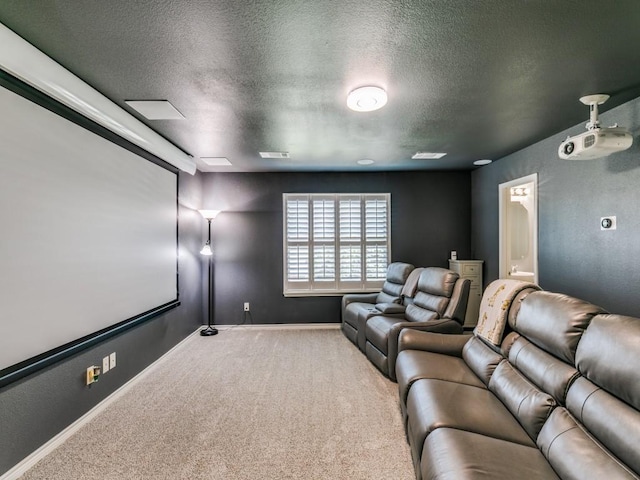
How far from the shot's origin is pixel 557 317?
5.32 ft

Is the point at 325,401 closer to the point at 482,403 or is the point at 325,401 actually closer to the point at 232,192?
the point at 482,403

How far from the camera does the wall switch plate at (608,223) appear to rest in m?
2.62

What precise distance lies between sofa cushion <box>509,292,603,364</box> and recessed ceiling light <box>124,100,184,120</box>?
9.82ft

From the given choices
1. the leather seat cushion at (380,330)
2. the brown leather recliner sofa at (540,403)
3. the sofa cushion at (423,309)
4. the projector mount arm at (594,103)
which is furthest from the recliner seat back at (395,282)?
the projector mount arm at (594,103)

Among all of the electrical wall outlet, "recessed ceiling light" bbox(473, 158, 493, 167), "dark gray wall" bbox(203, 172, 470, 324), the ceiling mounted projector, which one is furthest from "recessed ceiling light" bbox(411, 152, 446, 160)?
the electrical wall outlet

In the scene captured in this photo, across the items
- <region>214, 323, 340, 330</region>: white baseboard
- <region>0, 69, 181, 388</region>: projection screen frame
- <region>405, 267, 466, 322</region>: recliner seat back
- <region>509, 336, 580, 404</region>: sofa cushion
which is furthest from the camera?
<region>214, 323, 340, 330</region>: white baseboard

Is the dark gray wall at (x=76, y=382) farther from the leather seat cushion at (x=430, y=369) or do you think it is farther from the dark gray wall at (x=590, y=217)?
the dark gray wall at (x=590, y=217)

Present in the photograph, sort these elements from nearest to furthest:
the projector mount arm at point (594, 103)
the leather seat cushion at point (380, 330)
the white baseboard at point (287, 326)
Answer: the projector mount arm at point (594, 103) → the leather seat cushion at point (380, 330) → the white baseboard at point (287, 326)

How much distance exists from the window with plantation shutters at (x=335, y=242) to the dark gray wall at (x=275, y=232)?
5.1 inches

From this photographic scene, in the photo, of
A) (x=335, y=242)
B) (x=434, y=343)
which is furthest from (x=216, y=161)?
(x=434, y=343)

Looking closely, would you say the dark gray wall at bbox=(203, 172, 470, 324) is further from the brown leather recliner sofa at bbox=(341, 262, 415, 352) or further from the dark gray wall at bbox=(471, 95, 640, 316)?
the dark gray wall at bbox=(471, 95, 640, 316)

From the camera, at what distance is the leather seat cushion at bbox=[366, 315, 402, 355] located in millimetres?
3125

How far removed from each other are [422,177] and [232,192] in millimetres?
3163

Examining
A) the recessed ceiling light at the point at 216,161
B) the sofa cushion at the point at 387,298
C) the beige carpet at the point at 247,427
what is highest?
the recessed ceiling light at the point at 216,161
